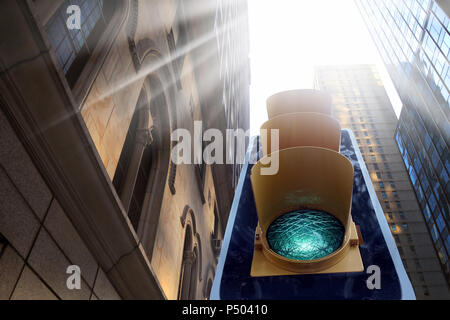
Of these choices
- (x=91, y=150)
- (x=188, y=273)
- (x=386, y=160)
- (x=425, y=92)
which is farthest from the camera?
(x=386, y=160)

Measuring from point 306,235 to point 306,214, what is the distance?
15 centimetres

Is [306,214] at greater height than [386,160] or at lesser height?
greater

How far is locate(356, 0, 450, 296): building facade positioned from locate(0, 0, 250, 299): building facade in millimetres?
36040

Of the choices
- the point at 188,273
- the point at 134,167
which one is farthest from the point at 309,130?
the point at 188,273

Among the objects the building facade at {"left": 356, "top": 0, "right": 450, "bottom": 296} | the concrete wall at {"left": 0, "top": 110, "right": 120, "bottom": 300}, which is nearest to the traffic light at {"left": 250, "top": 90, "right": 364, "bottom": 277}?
the concrete wall at {"left": 0, "top": 110, "right": 120, "bottom": 300}

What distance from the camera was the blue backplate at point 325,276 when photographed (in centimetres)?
218

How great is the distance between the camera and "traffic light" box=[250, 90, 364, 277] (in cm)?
219

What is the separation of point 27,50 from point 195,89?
12117mm

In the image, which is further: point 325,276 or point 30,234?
point 30,234

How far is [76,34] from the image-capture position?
631 cm

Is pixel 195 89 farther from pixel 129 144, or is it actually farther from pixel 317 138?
pixel 317 138

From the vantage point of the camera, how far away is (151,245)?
871 centimetres

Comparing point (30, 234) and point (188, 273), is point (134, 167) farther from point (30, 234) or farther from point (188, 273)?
point (188, 273)

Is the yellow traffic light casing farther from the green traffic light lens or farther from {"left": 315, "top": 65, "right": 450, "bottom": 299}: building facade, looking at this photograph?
{"left": 315, "top": 65, "right": 450, "bottom": 299}: building facade
